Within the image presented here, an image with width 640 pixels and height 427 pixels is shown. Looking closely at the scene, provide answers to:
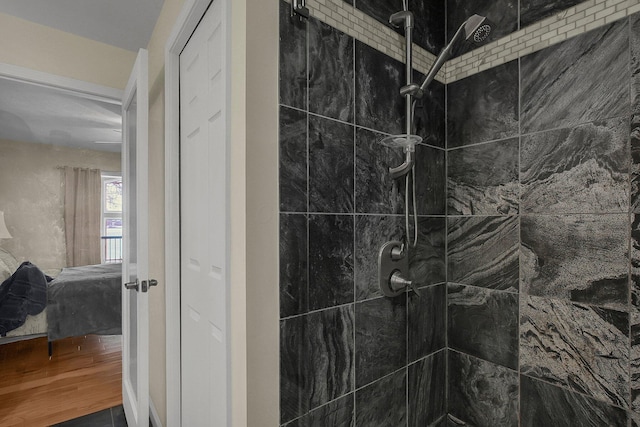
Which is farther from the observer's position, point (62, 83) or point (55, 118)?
point (55, 118)

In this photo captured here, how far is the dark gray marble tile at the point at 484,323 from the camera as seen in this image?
1.24 m

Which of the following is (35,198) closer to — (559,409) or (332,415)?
(332,415)

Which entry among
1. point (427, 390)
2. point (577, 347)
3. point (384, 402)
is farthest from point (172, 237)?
point (577, 347)

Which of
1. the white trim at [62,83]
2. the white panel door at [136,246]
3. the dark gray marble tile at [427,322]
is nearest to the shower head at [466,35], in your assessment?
the dark gray marble tile at [427,322]

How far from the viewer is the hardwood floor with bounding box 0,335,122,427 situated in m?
1.98

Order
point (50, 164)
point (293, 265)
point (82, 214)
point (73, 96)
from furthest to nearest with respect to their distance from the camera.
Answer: point (82, 214), point (50, 164), point (73, 96), point (293, 265)

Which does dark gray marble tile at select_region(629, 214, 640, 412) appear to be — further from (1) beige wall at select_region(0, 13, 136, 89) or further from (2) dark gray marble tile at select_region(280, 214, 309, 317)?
(1) beige wall at select_region(0, 13, 136, 89)

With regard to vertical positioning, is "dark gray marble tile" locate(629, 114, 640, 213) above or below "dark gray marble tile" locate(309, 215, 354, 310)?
above

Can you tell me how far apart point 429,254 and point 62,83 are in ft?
7.80

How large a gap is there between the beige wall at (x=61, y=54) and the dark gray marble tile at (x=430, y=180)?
208 centimetres

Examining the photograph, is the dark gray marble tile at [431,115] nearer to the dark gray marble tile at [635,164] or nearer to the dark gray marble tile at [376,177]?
the dark gray marble tile at [376,177]

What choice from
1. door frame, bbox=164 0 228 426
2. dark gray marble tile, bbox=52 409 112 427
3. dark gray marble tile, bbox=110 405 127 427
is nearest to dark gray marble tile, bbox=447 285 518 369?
door frame, bbox=164 0 228 426

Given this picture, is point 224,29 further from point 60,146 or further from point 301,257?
point 60,146

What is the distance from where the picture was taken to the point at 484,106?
4.35 ft
